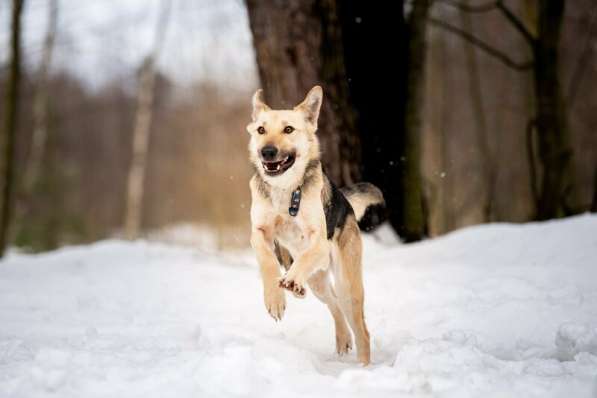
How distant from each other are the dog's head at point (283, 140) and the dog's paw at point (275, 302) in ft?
2.65

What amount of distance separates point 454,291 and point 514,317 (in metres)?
0.92

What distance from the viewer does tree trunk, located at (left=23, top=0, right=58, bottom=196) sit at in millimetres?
18406

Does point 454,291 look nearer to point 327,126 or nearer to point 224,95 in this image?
point 327,126

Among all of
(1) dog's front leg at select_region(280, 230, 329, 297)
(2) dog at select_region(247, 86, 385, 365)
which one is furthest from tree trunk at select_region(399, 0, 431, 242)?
(1) dog's front leg at select_region(280, 230, 329, 297)

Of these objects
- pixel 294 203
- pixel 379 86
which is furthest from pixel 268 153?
pixel 379 86

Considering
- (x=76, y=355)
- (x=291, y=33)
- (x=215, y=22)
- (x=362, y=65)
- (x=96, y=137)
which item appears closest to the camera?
(x=76, y=355)

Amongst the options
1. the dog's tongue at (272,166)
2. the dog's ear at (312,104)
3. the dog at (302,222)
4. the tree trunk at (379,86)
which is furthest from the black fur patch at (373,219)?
the dog's tongue at (272,166)

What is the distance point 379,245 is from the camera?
7641 millimetres

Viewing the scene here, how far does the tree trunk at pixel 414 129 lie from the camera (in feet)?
26.2

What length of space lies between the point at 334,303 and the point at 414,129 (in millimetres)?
4281

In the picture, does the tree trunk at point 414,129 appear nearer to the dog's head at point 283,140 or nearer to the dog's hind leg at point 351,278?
the dog's hind leg at point 351,278

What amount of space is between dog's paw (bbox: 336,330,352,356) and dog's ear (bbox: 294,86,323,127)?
1.76 meters

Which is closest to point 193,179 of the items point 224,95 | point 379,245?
point 224,95

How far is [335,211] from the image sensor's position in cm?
450
